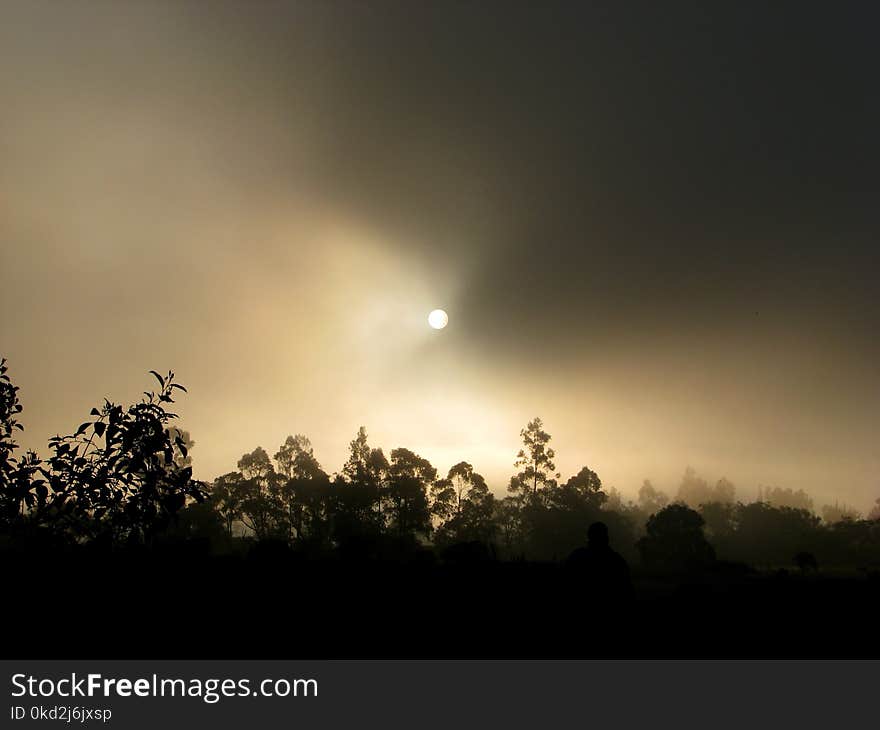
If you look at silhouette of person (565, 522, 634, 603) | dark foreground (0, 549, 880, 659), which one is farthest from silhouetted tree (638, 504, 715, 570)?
silhouette of person (565, 522, 634, 603)

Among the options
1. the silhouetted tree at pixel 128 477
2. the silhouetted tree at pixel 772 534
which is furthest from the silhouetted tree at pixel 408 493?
the silhouetted tree at pixel 128 477

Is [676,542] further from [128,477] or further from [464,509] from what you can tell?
[128,477]

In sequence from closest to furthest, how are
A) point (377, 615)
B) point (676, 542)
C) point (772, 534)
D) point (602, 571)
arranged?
1. point (602, 571)
2. point (377, 615)
3. point (676, 542)
4. point (772, 534)

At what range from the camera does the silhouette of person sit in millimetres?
11688

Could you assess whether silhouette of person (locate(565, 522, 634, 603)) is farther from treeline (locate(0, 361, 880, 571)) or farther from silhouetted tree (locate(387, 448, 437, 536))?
silhouetted tree (locate(387, 448, 437, 536))

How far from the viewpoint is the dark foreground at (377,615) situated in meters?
13.1

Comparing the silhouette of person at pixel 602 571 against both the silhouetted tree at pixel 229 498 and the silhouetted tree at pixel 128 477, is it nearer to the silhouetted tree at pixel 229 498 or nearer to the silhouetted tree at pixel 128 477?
the silhouetted tree at pixel 128 477

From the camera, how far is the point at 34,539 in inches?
487

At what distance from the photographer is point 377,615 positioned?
17469 millimetres

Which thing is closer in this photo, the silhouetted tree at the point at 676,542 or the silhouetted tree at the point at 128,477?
the silhouetted tree at the point at 128,477

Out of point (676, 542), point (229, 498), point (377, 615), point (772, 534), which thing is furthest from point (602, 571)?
point (772, 534)

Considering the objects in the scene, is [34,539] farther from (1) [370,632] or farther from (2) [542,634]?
(2) [542,634]

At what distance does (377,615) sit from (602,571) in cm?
880

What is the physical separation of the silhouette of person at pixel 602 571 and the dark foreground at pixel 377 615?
0.39ft
